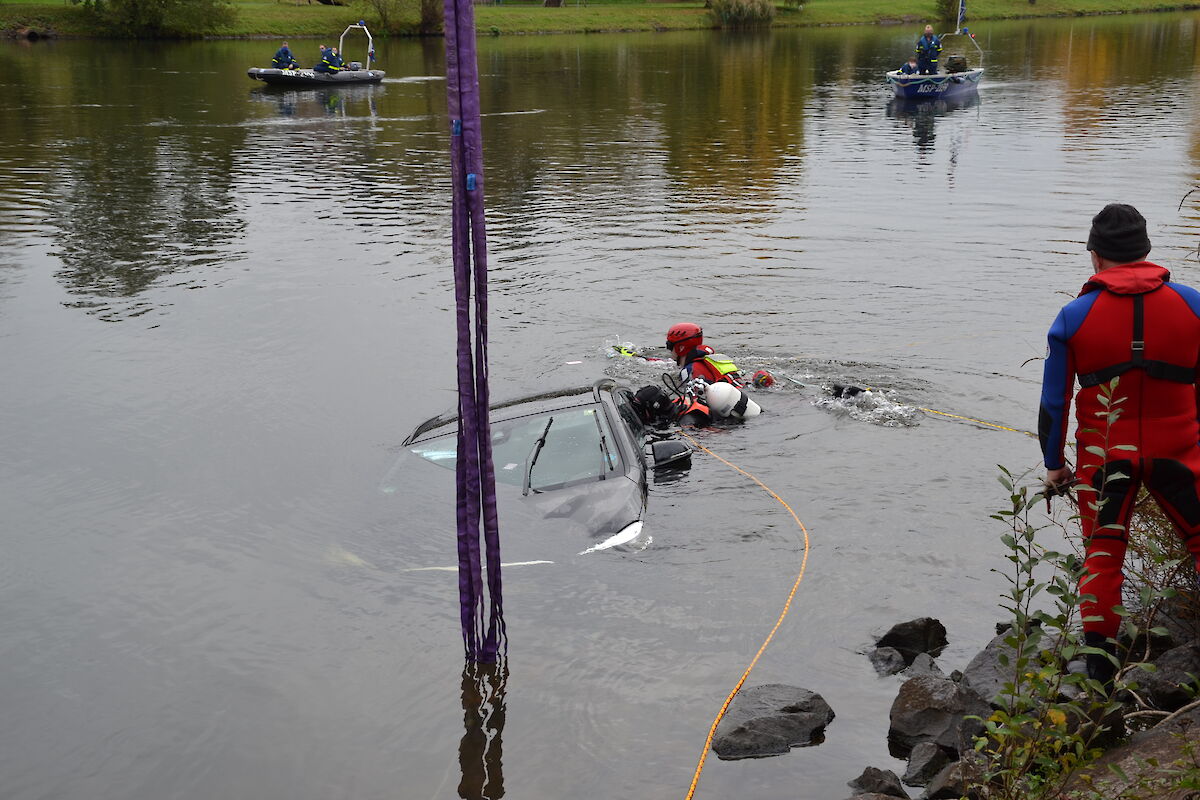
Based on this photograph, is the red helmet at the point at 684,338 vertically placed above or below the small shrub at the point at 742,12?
below

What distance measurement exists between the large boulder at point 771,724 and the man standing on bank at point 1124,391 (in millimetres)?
1666

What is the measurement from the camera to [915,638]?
7.34 meters

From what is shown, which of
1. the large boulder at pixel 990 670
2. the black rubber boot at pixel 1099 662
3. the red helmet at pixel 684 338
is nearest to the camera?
the black rubber boot at pixel 1099 662

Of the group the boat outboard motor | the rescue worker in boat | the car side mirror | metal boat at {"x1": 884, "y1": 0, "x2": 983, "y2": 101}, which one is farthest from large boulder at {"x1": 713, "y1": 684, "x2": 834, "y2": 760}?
the rescue worker in boat

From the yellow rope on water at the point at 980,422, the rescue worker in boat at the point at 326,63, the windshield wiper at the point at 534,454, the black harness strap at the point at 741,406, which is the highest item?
the rescue worker in boat at the point at 326,63

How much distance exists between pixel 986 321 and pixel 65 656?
38.5 ft

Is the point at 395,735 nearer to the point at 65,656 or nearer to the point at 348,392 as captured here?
the point at 65,656

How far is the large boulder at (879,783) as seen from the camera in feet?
18.7

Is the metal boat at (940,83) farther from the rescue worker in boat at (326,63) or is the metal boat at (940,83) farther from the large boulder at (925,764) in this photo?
the large boulder at (925,764)

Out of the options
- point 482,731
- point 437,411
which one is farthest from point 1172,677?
point 437,411

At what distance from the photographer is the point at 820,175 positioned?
27078mm

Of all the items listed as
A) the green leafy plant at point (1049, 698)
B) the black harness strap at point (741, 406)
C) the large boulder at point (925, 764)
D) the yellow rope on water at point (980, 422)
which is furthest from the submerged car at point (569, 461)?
the green leafy plant at point (1049, 698)

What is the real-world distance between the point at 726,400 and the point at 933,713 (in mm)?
5432

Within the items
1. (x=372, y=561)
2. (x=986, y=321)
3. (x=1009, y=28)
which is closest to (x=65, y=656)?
(x=372, y=561)
